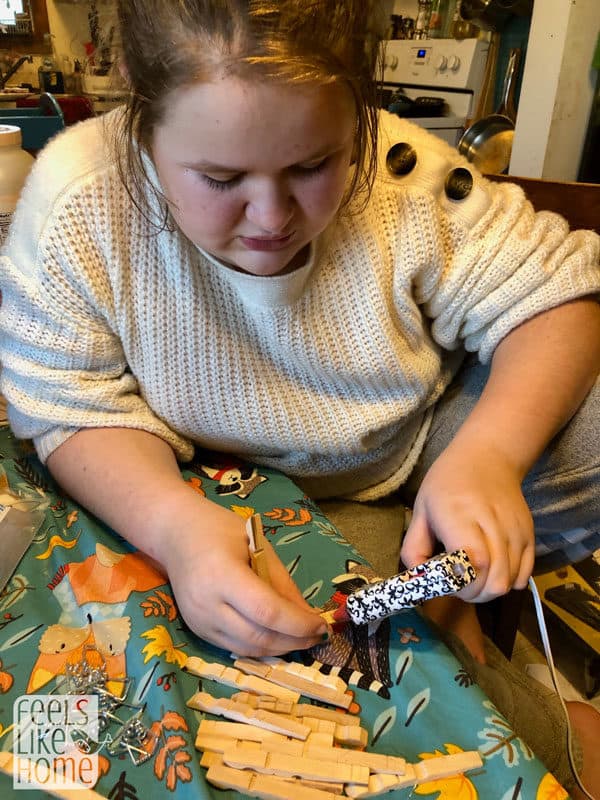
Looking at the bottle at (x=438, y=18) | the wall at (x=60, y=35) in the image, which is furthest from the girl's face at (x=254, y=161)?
the wall at (x=60, y=35)

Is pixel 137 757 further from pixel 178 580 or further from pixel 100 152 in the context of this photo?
pixel 100 152

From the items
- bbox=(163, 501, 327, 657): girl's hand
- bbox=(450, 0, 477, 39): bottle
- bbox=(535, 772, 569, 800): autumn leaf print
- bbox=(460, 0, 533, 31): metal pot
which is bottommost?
bbox=(535, 772, 569, 800): autumn leaf print

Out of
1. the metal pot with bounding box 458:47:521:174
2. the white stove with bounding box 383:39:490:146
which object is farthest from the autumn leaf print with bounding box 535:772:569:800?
the white stove with bounding box 383:39:490:146

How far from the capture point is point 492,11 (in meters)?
1.49

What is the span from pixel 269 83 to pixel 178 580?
35 cm

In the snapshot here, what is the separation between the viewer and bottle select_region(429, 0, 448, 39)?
1.70 metres

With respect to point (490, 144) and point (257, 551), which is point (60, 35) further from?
point (257, 551)

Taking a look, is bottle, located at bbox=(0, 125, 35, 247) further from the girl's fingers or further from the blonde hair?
the girl's fingers

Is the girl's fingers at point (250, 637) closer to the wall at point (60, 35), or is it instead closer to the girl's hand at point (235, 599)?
the girl's hand at point (235, 599)

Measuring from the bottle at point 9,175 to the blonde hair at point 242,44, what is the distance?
0.28 meters

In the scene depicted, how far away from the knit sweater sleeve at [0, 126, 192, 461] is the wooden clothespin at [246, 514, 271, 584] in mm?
188

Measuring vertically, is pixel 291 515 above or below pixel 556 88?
below

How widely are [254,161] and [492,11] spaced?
1384mm

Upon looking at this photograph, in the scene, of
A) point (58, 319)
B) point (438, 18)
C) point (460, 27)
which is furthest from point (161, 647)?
point (438, 18)
